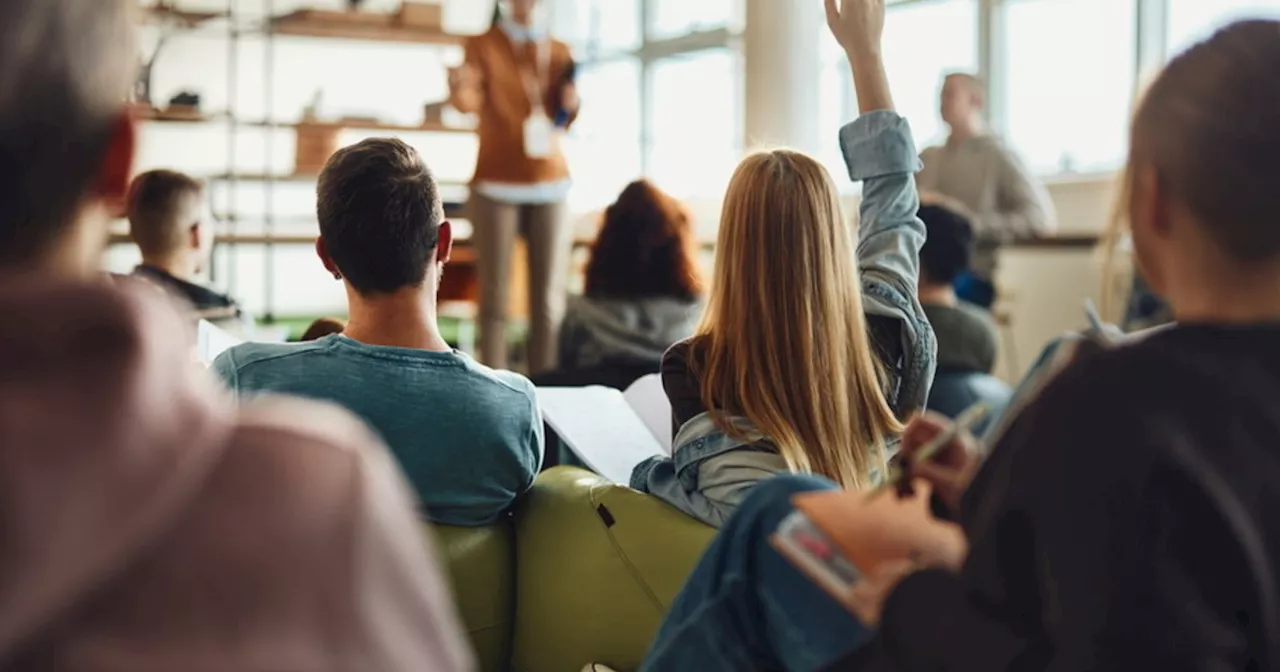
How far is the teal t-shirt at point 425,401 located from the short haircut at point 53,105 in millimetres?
1250

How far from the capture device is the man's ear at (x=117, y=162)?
69cm

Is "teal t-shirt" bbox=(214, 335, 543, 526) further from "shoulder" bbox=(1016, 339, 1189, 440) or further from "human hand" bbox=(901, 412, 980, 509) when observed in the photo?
"shoulder" bbox=(1016, 339, 1189, 440)

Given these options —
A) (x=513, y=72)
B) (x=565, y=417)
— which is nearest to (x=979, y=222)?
(x=513, y=72)

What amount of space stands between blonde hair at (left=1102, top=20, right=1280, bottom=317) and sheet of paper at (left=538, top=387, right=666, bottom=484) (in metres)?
1.33

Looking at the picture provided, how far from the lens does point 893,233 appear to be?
2084mm

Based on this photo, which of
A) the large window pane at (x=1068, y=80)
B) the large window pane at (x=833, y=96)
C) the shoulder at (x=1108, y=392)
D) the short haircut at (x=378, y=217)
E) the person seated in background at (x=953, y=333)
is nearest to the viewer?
the shoulder at (x=1108, y=392)

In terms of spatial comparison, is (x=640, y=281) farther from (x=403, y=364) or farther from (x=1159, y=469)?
(x=1159, y=469)

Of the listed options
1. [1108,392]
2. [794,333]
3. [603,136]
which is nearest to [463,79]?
[794,333]

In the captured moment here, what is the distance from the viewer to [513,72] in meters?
5.51

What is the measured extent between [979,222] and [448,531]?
4.44 metres

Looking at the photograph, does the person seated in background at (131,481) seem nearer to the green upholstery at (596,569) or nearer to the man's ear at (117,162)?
the man's ear at (117,162)

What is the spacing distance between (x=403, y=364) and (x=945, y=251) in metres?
1.78

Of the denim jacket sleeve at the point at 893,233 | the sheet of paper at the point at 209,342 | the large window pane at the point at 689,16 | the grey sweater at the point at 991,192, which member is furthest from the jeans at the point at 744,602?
the large window pane at the point at 689,16

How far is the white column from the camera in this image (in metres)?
5.62
